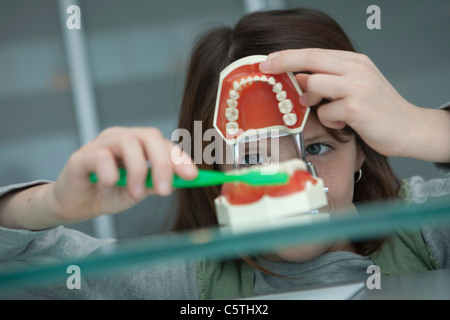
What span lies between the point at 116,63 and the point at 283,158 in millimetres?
2999

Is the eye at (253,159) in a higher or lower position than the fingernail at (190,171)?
lower

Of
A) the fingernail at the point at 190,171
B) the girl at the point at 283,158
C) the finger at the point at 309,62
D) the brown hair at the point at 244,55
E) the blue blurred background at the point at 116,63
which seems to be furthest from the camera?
the blue blurred background at the point at 116,63

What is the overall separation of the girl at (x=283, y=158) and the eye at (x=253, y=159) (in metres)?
0.06

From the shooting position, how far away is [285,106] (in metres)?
0.84

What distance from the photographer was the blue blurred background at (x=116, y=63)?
357 centimetres

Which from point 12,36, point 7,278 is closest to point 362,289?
point 7,278

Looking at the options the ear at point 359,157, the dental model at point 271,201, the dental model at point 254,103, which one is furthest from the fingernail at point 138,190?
the ear at point 359,157

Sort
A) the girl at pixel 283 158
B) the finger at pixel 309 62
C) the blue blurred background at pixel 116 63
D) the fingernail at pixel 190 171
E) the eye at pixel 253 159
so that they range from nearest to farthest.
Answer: the fingernail at pixel 190 171, the girl at pixel 283 158, the finger at pixel 309 62, the eye at pixel 253 159, the blue blurred background at pixel 116 63

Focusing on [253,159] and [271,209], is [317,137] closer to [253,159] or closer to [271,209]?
[253,159]

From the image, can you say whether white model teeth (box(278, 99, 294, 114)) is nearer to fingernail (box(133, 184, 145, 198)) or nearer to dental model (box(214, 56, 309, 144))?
dental model (box(214, 56, 309, 144))

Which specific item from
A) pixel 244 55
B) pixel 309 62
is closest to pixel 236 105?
pixel 309 62

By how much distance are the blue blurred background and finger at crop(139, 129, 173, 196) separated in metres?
2.92

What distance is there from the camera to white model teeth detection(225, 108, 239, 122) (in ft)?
2.76

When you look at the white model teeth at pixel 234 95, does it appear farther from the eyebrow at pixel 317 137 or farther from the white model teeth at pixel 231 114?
the eyebrow at pixel 317 137
